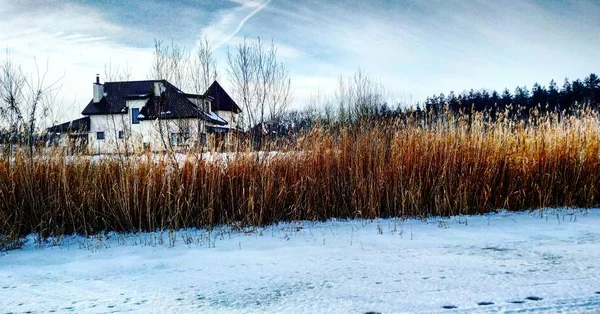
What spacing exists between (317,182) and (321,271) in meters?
1.85

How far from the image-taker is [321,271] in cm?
235

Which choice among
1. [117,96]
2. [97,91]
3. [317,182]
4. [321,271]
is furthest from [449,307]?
[97,91]

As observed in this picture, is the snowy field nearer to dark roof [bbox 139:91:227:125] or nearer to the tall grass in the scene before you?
the tall grass

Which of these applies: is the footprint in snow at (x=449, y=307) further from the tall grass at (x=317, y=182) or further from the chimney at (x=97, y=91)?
the chimney at (x=97, y=91)

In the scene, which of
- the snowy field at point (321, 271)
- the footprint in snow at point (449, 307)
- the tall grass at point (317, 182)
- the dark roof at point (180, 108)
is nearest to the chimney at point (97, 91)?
the dark roof at point (180, 108)

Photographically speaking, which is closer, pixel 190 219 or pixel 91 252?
pixel 91 252

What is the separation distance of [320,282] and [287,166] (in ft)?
7.29

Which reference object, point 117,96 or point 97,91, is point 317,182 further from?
point 97,91

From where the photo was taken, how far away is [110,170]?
160 inches

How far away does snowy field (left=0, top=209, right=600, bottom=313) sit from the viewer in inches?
72.7

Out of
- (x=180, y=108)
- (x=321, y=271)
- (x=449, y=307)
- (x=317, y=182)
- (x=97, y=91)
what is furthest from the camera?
(x=97, y=91)

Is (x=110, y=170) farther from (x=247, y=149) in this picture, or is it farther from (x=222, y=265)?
(x=222, y=265)

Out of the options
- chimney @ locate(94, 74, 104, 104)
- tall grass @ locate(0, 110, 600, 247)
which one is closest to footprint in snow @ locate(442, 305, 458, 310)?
tall grass @ locate(0, 110, 600, 247)

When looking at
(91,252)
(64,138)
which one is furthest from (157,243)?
(64,138)
